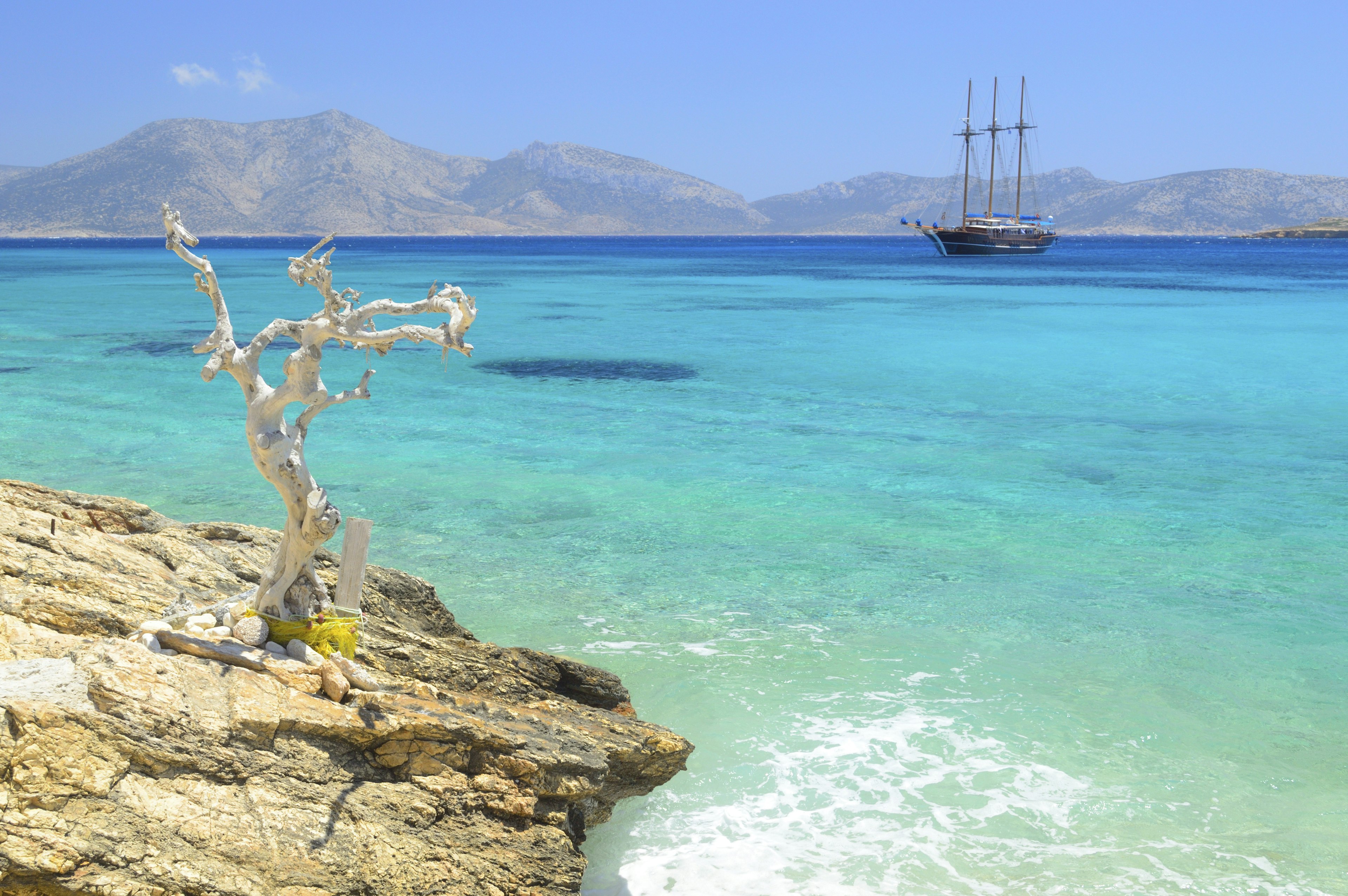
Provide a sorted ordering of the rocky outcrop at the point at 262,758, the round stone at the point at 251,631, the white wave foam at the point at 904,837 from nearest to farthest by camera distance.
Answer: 1. the rocky outcrop at the point at 262,758
2. the round stone at the point at 251,631
3. the white wave foam at the point at 904,837

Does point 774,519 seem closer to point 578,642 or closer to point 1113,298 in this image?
point 578,642

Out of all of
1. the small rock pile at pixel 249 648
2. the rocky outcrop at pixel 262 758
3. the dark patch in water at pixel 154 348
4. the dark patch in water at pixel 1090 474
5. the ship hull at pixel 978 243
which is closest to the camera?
the rocky outcrop at pixel 262 758

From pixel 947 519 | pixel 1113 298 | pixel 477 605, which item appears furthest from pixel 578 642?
pixel 1113 298

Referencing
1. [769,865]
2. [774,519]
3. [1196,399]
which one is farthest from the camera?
[1196,399]

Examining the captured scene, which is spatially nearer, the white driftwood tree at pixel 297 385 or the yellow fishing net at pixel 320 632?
the white driftwood tree at pixel 297 385

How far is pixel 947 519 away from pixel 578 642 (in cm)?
630

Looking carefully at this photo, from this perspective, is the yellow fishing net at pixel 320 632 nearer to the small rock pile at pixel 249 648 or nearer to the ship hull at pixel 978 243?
the small rock pile at pixel 249 648

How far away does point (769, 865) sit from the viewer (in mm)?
6512

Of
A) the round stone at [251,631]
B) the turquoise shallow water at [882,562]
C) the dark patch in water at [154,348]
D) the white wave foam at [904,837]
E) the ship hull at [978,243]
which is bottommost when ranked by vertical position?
the white wave foam at [904,837]

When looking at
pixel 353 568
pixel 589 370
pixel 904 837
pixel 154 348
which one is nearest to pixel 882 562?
pixel 904 837

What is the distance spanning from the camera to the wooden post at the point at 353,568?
565 cm

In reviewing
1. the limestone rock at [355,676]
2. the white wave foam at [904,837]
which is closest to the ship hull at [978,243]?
the white wave foam at [904,837]

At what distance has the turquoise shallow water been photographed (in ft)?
22.8

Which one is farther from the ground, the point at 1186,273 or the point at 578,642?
the point at 1186,273
